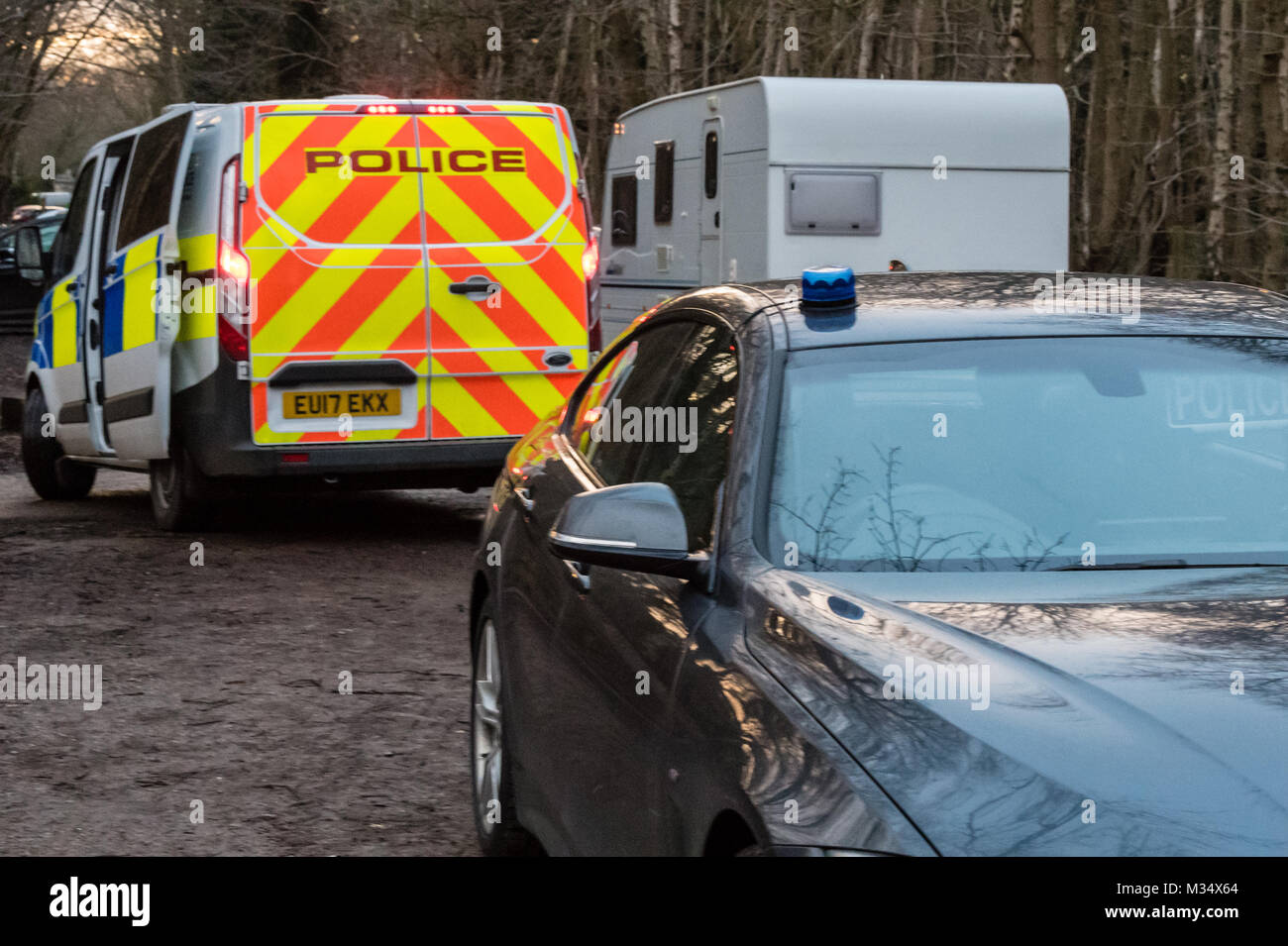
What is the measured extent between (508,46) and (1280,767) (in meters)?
25.0

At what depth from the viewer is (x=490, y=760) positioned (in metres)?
4.63

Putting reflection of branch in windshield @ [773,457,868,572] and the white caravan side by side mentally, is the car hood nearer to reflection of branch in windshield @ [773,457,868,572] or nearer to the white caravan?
reflection of branch in windshield @ [773,457,868,572]

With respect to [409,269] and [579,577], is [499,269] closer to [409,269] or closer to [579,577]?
[409,269]

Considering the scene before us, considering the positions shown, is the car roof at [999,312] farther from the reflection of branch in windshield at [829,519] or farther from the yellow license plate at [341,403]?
the yellow license plate at [341,403]

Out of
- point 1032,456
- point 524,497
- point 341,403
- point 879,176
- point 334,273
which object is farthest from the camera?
point 879,176

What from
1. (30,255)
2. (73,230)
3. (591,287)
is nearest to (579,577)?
(591,287)

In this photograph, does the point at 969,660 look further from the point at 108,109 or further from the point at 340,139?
the point at 108,109

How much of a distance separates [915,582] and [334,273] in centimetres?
656

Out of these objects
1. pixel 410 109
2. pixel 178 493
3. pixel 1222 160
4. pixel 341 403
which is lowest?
pixel 178 493

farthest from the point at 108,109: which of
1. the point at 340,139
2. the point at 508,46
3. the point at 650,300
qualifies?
→ the point at 340,139

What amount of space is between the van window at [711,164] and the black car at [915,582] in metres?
9.22

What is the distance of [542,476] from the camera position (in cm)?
449

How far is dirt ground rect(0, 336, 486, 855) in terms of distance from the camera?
4.99 meters

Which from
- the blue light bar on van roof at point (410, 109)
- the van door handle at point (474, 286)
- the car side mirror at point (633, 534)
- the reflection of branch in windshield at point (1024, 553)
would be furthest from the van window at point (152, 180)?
the reflection of branch in windshield at point (1024, 553)
